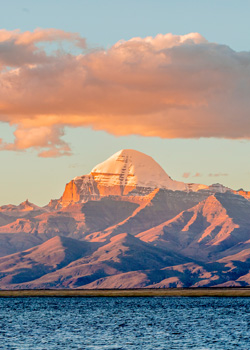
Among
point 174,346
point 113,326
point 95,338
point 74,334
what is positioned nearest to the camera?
point 174,346

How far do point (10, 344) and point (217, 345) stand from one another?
39902 mm

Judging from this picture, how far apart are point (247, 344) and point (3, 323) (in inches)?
3414

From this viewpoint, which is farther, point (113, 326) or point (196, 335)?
point (113, 326)

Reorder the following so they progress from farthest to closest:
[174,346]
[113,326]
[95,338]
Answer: [113,326]
[95,338]
[174,346]

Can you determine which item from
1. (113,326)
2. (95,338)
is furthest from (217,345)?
(113,326)

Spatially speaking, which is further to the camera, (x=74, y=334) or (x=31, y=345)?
(x=74, y=334)

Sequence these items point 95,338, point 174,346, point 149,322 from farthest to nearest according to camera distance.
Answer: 1. point 149,322
2. point 95,338
3. point 174,346

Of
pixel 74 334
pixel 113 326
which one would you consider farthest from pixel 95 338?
pixel 113 326

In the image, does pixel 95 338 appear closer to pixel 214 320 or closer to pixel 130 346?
pixel 130 346

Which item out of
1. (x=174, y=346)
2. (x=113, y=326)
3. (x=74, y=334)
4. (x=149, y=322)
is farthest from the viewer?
(x=149, y=322)

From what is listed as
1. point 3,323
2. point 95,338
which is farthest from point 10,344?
point 3,323

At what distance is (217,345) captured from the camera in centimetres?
13125

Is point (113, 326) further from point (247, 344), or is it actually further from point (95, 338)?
point (247, 344)

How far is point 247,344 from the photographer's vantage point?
132500 millimetres
